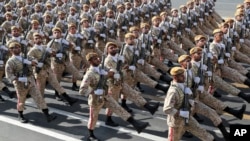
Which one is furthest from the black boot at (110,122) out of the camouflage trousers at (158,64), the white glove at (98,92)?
the camouflage trousers at (158,64)

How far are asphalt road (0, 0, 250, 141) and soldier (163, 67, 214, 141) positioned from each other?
1248mm

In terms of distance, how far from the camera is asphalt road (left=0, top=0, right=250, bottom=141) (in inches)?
361

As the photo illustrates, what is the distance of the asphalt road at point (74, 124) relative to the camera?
9172 mm

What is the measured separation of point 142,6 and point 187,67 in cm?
821

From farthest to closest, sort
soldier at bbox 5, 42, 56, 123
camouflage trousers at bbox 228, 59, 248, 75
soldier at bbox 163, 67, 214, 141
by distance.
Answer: camouflage trousers at bbox 228, 59, 248, 75 < soldier at bbox 5, 42, 56, 123 < soldier at bbox 163, 67, 214, 141

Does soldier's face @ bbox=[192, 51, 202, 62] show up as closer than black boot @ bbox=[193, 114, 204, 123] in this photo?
Yes

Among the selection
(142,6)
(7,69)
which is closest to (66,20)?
(142,6)

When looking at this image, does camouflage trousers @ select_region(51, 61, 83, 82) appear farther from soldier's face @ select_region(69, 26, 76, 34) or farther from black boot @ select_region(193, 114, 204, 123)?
black boot @ select_region(193, 114, 204, 123)

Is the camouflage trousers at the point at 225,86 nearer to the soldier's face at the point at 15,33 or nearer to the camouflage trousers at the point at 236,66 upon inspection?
the camouflage trousers at the point at 236,66

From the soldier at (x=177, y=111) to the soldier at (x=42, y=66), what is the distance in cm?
379

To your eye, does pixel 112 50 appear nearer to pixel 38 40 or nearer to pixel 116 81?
pixel 116 81

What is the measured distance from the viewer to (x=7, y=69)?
30.9 feet

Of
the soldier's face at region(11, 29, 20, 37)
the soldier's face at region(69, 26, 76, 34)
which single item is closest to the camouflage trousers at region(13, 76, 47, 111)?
the soldier's face at region(11, 29, 20, 37)

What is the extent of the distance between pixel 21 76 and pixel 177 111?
3.97 meters
